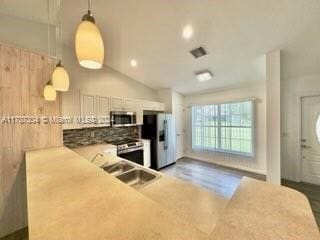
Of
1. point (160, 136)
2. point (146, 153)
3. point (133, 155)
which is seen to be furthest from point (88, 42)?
point (160, 136)

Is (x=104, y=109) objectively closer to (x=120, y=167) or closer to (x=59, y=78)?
(x=120, y=167)

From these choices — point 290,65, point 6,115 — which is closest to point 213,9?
point 290,65

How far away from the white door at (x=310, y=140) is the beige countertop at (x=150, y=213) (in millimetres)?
3646

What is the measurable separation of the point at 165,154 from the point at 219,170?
63.3 inches

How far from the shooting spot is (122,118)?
4078 millimetres

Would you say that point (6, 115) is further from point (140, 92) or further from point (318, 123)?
point (318, 123)

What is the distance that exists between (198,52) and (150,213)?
3053 mm

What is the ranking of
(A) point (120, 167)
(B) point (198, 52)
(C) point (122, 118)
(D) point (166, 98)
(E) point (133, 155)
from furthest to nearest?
(D) point (166, 98) → (C) point (122, 118) → (E) point (133, 155) → (B) point (198, 52) → (A) point (120, 167)

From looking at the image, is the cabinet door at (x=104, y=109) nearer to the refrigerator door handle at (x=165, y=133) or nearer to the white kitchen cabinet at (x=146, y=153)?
the white kitchen cabinet at (x=146, y=153)

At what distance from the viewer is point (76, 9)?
239 cm

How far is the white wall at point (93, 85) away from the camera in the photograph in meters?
3.21

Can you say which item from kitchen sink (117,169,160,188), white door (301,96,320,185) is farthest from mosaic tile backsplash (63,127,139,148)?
white door (301,96,320,185)

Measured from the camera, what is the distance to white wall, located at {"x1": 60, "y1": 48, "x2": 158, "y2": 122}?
3.21 metres

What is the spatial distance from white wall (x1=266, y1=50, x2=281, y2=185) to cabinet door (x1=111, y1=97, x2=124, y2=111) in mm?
3210
